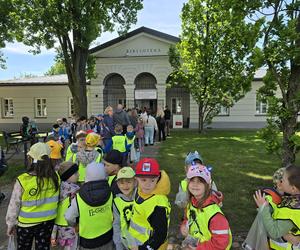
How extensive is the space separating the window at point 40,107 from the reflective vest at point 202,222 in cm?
3020

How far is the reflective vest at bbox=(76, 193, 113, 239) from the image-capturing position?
3045mm

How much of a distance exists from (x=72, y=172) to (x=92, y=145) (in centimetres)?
130

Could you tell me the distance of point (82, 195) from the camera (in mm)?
3023

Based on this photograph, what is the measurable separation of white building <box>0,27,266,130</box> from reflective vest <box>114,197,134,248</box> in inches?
973

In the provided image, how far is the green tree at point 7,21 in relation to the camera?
18.1m

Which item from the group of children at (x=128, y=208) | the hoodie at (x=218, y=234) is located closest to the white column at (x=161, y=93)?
the group of children at (x=128, y=208)

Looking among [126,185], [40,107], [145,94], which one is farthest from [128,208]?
[40,107]

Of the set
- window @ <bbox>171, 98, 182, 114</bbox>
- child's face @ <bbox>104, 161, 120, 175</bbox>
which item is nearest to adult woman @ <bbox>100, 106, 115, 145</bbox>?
child's face @ <bbox>104, 161, 120, 175</bbox>

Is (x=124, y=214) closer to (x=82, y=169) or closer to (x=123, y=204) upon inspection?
(x=123, y=204)

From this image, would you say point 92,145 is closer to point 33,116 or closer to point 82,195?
point 82,195

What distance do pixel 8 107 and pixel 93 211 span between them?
104 feet

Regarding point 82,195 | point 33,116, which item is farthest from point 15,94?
point 82,195

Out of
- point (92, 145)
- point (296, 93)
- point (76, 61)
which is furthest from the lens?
point (76, 61)

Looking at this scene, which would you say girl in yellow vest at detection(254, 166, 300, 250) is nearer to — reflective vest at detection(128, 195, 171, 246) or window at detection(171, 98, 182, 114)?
reflective vest at detection(128, 195, 171, 246)
